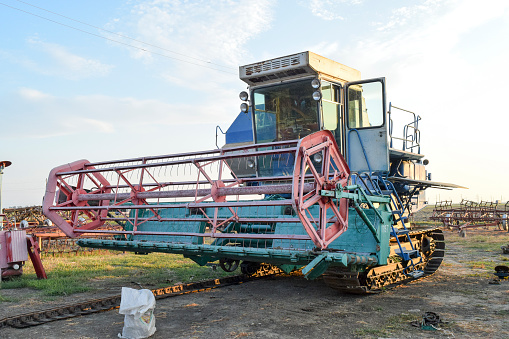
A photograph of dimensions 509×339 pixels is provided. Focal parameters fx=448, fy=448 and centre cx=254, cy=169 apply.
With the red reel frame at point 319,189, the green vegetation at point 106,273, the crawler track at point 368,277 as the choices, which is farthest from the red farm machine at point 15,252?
the red reel frame at point 319,189

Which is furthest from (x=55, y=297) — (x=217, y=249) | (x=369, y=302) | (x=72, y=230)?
(x=369, y=302)

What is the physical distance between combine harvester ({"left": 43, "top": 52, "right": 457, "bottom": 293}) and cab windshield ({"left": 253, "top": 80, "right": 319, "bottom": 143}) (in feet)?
0.07

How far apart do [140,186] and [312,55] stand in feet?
12.4

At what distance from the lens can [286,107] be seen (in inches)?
347

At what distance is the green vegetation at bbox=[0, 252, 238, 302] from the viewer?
8.49m

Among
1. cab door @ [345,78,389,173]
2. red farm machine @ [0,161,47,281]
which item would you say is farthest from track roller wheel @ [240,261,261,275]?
red farm machine @ [0,161,47,281]

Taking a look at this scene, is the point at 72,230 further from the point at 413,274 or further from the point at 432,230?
the point at 432,230

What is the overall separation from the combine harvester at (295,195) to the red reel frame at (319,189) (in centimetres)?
2

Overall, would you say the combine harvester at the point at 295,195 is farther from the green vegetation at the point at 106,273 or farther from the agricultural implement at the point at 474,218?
the agricultural implement at the point at 474,218

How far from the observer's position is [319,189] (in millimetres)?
5383

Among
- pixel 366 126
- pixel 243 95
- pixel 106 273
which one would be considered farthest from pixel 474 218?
pixel 106 273

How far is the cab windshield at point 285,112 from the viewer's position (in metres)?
8.43

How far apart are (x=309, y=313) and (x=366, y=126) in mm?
3935

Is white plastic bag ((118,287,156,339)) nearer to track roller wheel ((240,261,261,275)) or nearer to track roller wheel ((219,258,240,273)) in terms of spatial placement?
track roller wheel ((219,258,240,273))
